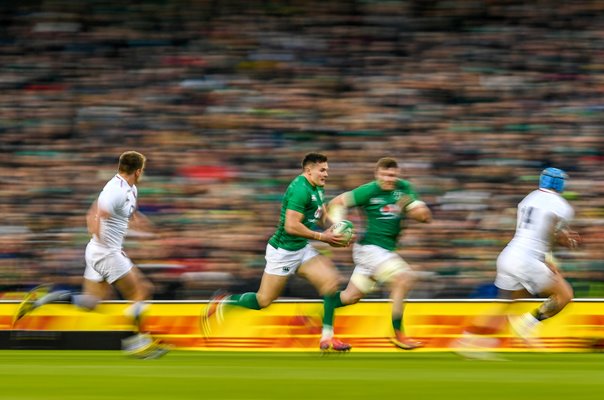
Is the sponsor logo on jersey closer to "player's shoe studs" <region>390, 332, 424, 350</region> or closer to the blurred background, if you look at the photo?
"player's shoe studs" <region>390, 332, 424, 350</region>

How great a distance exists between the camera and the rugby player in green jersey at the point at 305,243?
37.7 ft

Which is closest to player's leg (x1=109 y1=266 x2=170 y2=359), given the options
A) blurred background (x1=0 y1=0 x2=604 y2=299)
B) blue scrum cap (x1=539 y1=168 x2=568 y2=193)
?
blurred background (x1=0 y1=0 x2=604 y2=299)

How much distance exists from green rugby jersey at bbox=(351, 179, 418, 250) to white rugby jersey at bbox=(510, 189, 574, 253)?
115 centimetres

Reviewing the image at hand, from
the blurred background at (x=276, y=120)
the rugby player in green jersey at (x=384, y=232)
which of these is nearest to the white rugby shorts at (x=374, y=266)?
the rugby player in green jersey at (x=384, y=232)

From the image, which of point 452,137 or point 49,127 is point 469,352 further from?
point 49,127

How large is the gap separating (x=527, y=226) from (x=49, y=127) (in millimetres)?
9571

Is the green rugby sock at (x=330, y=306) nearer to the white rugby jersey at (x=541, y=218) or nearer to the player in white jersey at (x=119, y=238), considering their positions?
the player in white jersey at (x=119, y=238)

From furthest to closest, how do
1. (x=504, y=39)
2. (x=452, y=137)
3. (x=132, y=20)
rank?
(x=132, y=20), (x=504, y=39), (x=452, y=137)

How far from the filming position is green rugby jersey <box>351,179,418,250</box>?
11875 millimetres

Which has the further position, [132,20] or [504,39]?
[132,20]

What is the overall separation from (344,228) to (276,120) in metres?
6.50


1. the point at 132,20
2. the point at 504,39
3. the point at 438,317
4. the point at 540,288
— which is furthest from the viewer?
the point at 132,20

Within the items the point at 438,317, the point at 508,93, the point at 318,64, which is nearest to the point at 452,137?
the point at 508,93

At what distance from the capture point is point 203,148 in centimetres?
1781
